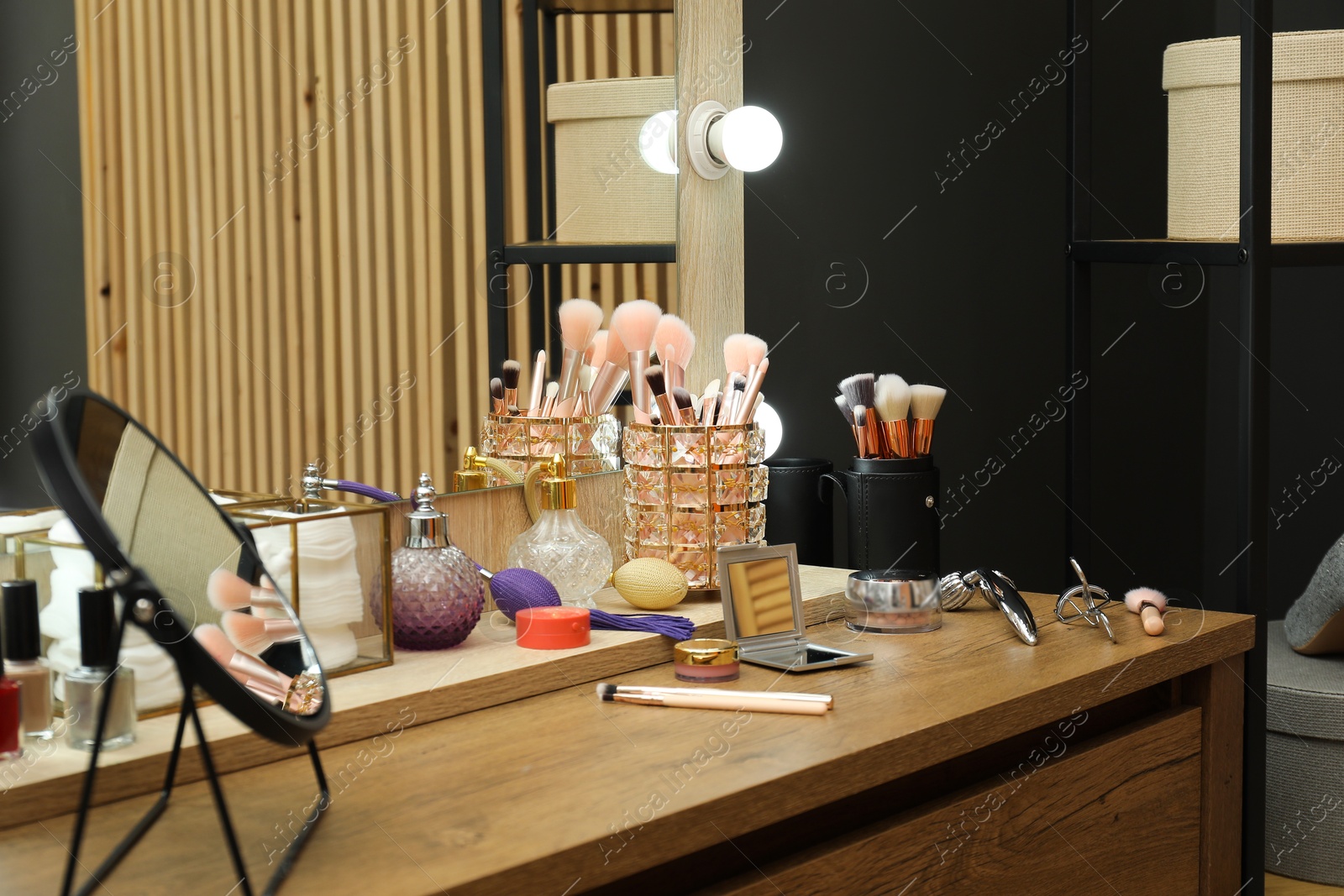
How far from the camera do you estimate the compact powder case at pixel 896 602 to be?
151cm

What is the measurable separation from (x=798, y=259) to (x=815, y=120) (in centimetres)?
25

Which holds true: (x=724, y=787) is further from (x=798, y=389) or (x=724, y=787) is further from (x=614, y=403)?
(x=798, y=389)

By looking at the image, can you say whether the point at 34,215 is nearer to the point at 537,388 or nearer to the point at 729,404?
the point at 537,388

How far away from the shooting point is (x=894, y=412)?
5.44 feet

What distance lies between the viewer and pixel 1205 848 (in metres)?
1.50

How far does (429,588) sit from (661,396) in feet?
1.24

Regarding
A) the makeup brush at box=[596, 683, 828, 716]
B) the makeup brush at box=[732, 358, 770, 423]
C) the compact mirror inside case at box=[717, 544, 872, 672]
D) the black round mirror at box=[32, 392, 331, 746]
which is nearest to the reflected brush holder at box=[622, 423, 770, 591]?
the makeup brush at box=[732, 358, 770, 423]

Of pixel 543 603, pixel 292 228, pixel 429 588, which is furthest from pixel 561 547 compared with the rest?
pixel 292 228

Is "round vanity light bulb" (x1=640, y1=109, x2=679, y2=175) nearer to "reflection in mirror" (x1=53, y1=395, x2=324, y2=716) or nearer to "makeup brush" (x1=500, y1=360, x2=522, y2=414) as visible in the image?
"makeup brush" (x1=500, y1=360, x2=522, y2=414)

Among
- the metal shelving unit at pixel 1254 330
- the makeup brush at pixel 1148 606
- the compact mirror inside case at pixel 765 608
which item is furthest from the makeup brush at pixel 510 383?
the metal shelving unit at pixel 1254 330

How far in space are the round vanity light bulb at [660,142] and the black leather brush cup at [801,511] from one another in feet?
1.45

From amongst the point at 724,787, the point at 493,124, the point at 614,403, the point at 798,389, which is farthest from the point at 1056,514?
the point at 724,787

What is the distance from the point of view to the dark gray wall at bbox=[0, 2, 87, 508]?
3.44 feet

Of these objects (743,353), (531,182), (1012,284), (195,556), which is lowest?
(195,556)
